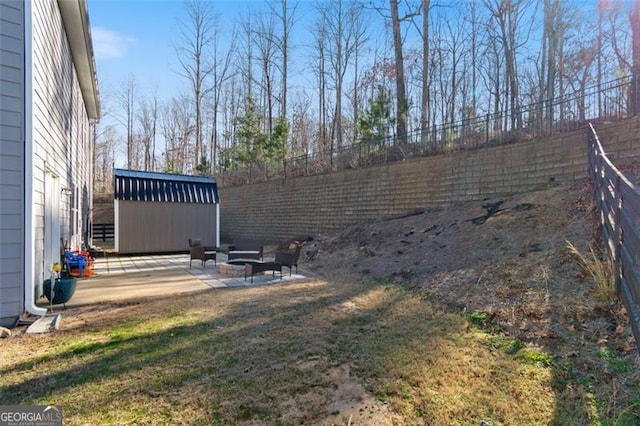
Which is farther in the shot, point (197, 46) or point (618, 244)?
point (197, 46)

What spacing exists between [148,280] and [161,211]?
5.33 metres

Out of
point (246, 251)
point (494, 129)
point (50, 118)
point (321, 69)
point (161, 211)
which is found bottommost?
point (246, 251)

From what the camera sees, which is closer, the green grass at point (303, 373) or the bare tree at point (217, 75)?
the green grass at point (303, 373)

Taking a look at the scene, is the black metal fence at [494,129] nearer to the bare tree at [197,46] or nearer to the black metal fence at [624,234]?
the black metal fence at [624,234]

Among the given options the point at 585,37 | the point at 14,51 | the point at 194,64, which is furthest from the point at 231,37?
the point at 14,51

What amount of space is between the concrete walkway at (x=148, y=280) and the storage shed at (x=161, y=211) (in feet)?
5.54

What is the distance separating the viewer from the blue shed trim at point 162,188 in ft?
39.1

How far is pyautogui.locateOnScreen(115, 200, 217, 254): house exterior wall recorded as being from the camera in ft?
38.5

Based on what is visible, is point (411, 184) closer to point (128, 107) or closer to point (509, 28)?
point (509, 28)

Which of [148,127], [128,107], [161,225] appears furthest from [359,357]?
[128,107]

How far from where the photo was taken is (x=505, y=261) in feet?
18.5

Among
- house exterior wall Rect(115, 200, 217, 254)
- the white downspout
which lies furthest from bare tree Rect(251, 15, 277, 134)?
the white downspout

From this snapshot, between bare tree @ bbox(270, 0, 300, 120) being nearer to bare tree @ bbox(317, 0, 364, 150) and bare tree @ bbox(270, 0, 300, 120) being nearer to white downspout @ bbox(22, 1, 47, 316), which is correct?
bare tree @ bbox(317, 0, 364, 150)

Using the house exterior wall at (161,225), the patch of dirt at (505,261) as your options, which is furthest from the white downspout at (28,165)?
the house exterior wall at (161,225)
